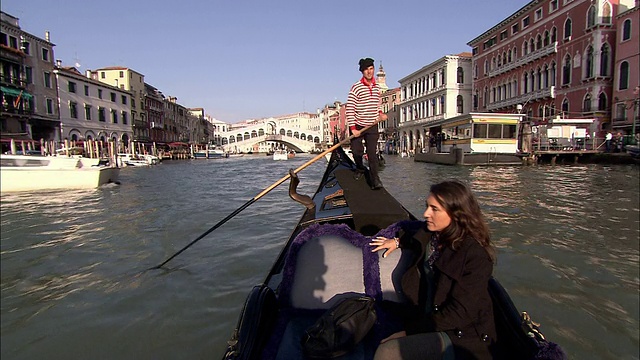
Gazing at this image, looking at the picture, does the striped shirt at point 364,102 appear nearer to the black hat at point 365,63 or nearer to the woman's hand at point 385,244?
the black hat at point 365,63

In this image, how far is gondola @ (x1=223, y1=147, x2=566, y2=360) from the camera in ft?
4.55

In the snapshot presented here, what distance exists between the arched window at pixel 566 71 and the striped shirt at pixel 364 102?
65.9 feet

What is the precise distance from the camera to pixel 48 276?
3559 millimetres

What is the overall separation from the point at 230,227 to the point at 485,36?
91.2ft

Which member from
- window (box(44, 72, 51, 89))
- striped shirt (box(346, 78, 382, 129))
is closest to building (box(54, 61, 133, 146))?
window (box(44, 72, 51, 89))

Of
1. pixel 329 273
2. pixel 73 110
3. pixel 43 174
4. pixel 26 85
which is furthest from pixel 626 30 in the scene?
pixel 73 110

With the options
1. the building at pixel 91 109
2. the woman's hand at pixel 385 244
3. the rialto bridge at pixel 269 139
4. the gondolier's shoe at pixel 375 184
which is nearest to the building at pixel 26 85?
the building at pixel 91 109

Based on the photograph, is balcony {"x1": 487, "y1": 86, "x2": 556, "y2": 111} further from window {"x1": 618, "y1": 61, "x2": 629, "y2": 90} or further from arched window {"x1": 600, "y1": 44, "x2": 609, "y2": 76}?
window {"x1": 618, "y1": 61, "x2": 629, "y2": 90}

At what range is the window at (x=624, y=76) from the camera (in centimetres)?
1588

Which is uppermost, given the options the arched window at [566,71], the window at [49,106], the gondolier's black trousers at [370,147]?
the arched window at [566,71]

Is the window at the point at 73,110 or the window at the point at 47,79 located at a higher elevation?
the window at the point at 47,79

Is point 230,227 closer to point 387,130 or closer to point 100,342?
point 100,342

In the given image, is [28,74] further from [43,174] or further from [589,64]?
[589,64]

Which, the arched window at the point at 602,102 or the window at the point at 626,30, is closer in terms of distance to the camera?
the window at the point at 626,30
